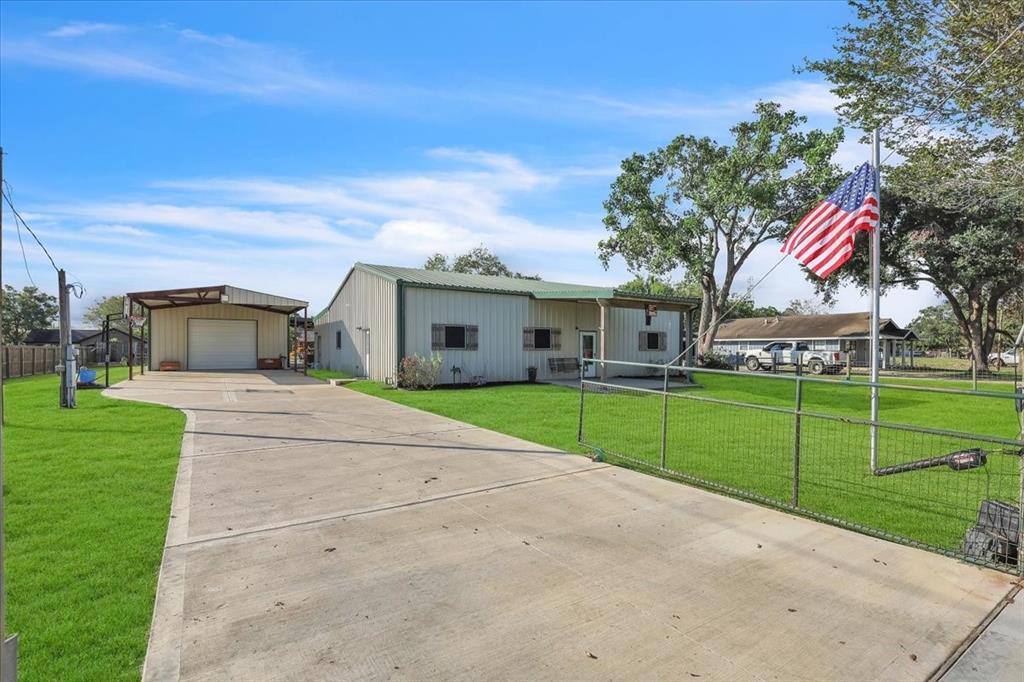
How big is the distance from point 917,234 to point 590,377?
2133 centimetres

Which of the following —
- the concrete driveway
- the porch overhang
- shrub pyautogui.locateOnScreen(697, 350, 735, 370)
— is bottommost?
the concrete driveway

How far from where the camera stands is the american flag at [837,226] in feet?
21.6

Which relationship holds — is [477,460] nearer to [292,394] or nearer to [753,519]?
[753,519]

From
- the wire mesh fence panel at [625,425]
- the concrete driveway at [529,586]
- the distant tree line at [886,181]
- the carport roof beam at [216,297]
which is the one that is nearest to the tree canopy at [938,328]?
the distant tree line at [886,181]

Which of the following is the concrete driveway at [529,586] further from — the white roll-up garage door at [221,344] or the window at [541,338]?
the white roll-up garage door at [221,344]

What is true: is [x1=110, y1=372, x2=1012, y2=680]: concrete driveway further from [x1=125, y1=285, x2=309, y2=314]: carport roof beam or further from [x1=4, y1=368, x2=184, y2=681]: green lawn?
[x1=125, y1=285, x2=309, y2=314]: carport roof beam

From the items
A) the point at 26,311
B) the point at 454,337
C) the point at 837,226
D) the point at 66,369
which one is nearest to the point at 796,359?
the point at 454,337

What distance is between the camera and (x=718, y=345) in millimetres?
47625

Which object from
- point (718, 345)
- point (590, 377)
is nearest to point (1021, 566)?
point (590, 377)

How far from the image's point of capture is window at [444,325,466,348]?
18.3m

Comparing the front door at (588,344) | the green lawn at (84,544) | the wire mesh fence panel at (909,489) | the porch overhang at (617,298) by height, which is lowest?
the wire mesh fence panel at (909,489)

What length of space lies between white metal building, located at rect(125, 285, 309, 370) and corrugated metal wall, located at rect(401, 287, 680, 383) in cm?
805

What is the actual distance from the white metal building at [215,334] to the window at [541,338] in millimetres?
10108

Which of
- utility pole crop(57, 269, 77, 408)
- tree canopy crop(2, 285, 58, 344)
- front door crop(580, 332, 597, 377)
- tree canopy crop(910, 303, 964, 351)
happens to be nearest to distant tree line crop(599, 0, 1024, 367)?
front door crop(580, 332, 597, 377)
